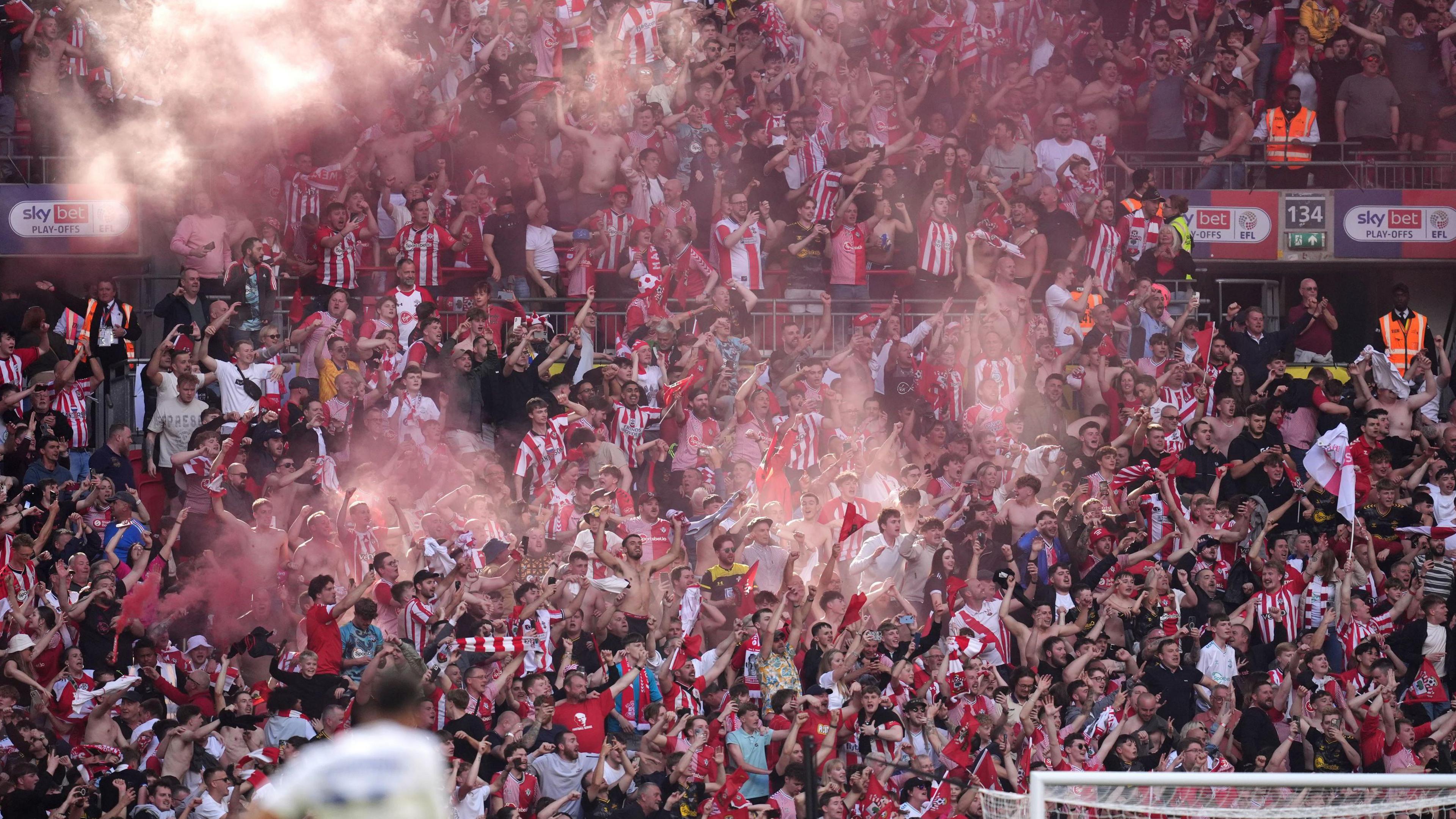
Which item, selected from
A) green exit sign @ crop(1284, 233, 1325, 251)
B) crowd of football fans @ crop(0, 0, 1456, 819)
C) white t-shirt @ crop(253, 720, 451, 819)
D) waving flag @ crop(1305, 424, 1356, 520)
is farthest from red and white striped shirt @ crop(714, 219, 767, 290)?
white t-shirt @ crop(253, 720, 451, 819)

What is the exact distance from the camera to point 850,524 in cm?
1377

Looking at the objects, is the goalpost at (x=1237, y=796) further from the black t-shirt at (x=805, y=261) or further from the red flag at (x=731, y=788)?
the black t-shirt at (x=805, y=261)

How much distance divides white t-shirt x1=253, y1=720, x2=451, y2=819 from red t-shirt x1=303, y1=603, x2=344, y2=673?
27.2 feet

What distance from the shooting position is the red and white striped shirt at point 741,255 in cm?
1567

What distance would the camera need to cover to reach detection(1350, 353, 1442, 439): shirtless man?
15.8m

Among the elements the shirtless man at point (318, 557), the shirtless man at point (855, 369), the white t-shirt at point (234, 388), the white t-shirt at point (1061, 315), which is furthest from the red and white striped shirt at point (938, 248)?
the shirtless man at point (318, 557)

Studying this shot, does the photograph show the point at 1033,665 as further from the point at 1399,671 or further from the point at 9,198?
the point at 9,198

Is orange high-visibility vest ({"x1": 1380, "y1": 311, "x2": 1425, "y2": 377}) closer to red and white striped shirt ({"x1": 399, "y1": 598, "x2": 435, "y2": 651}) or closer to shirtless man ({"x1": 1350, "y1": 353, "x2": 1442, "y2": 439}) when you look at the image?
shirtless man ({"x1": 1350, "y1": 353, "x2": 1442, "y2": 439})

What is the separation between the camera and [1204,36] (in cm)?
1855

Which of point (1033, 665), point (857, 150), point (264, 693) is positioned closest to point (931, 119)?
point (857, 150)

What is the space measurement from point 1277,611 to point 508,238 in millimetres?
6664

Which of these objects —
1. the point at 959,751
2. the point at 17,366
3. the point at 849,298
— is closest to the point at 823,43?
the point at 849,298

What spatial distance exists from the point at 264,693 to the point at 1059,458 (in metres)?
6.22

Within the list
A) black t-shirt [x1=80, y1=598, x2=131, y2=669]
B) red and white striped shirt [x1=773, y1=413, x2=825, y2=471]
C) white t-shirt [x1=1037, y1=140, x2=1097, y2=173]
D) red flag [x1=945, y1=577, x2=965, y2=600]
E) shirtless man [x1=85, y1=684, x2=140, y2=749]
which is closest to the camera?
shirtless man [x1=85, y1=684, x2=140, y2=749]
